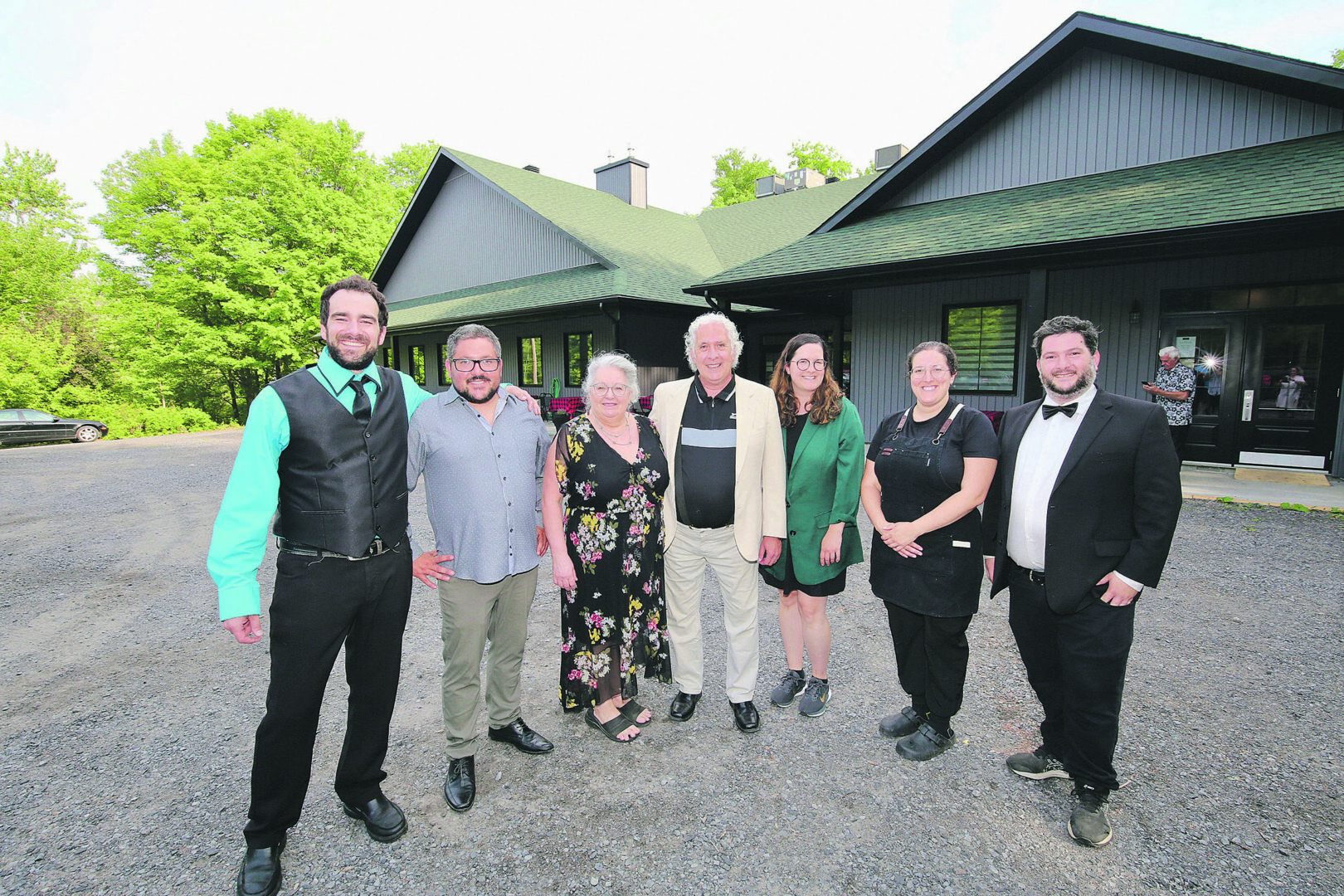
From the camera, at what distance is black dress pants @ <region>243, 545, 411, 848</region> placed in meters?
2.19

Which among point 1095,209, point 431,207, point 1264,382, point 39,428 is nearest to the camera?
point 1095,209

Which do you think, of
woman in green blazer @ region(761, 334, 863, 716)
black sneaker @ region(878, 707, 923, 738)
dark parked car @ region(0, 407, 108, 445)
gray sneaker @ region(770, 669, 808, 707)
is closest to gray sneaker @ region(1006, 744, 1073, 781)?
black sneaker @ region(878, 707, 923, 738)

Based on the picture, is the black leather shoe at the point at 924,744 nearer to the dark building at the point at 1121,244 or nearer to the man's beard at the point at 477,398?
the man's beard at the point at 477,398

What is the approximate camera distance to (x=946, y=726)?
9.80ft

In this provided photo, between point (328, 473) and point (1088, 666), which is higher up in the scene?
point (328, 473)

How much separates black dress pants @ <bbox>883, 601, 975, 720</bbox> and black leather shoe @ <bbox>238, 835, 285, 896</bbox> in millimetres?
2664

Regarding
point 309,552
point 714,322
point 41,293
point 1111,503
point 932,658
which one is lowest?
point 932,658

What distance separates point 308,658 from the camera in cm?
222

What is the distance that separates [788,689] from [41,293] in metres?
39.1

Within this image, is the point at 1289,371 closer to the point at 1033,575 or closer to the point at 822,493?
the point at 1033,575

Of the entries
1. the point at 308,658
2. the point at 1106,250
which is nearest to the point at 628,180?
the point at 1106,250

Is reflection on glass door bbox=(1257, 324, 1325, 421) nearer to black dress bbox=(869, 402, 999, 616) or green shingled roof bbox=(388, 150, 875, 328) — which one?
black dress bbox=(869, 402, 999, 616)

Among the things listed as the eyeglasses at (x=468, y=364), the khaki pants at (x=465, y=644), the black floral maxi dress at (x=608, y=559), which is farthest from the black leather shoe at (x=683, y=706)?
the eyeglasses at (x=468, y=364)

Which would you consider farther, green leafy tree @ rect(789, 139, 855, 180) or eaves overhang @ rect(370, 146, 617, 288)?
green leafy tree @ rect(789, 139, 855, 180)
